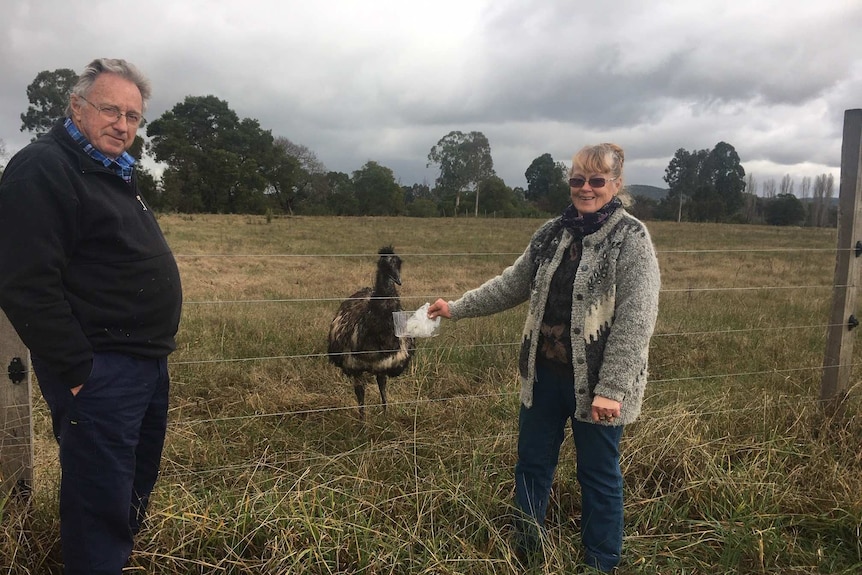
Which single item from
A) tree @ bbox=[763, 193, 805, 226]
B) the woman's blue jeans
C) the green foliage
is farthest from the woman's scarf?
tree @ bbox=[763, 193, 805, 226]

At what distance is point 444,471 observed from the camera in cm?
348

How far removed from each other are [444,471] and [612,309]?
4.90ft

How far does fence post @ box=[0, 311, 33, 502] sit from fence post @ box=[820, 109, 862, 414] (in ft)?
16.8

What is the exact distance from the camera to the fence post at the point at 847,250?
4.16 m

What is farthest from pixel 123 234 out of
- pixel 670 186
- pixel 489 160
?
pixel 670 186

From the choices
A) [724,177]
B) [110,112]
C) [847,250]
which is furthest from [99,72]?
[724,177]

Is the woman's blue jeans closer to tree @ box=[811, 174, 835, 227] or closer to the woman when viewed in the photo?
the woman

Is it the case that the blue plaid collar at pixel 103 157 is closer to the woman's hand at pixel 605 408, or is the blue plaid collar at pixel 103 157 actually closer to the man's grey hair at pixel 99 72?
the man's grey hair at pixel 99 72

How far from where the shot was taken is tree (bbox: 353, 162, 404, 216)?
52.2 m

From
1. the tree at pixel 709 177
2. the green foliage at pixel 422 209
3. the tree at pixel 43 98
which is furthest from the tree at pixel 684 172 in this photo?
the tree at pixel 43 98

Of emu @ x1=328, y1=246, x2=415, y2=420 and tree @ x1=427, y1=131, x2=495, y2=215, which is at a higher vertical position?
tree @ x1=427, y1=131, x2=495, y2=215

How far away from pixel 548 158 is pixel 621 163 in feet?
216

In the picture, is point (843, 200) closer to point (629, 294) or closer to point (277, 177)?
point (629, 294)

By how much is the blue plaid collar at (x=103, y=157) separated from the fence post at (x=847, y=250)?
4575 mm
